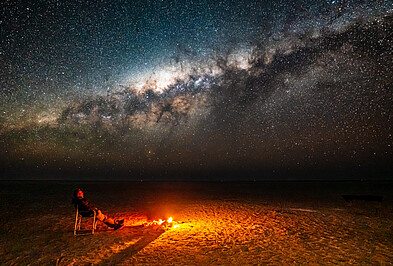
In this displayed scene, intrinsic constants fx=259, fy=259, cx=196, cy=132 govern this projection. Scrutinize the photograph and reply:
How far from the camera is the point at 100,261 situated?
22.0 ft

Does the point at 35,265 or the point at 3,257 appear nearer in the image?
the point at 35,265

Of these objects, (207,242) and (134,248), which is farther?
(207,242)

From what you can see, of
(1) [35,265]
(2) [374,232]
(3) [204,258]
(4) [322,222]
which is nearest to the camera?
(1) [35,265]

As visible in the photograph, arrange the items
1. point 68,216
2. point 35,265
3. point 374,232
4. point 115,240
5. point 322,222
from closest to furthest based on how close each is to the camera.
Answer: point 35,265
point 115,240
point 374,232
point 322,222
point 68,216

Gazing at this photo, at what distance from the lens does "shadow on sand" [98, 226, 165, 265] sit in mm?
6711

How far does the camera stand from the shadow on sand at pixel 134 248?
A: 22.0ft

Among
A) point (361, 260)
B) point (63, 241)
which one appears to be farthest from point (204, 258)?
point (63, 241)

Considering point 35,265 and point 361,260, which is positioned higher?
point 361,260

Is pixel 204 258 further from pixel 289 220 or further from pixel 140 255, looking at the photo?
pixel 289 220

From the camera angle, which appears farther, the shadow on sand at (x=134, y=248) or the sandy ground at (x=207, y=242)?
the sandy ground at (x=207, y=242)

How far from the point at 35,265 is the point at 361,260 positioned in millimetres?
8261

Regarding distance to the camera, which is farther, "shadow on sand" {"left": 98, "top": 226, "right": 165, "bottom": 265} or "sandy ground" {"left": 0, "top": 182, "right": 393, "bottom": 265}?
"sandy ground" {"left": 0, "top": 182, "right": 393, "bottom": 265}

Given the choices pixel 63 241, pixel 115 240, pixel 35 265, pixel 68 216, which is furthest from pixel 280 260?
pixel 68 216

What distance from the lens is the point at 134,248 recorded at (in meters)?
7.70
